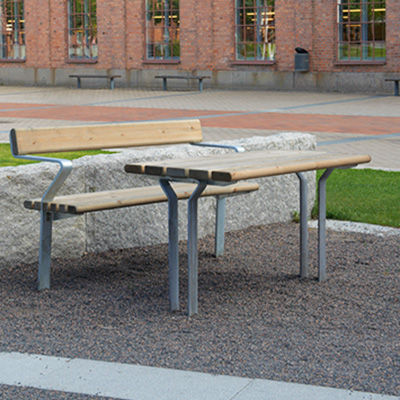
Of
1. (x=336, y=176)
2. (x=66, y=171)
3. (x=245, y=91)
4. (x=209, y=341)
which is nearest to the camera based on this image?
(x=209, y=341)

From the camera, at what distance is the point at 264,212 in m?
6.46

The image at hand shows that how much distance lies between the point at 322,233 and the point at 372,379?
69.7 inches

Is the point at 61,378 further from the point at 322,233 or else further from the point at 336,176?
the point at 336,176

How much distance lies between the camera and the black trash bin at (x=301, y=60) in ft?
77.3

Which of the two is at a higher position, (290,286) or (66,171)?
(66,171)

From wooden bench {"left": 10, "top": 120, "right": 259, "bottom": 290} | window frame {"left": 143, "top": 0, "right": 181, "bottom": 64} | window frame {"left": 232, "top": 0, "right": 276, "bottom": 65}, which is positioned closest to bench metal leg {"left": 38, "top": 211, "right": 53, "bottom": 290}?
wooden bench {"left": 10, "top": 120, "right": 259, "bottom": 290}

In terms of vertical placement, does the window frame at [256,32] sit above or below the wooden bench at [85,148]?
above

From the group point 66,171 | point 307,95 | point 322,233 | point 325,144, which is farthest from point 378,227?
point 307,95

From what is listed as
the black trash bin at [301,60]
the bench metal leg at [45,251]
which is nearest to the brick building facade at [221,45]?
the black trash bin at [301,60]

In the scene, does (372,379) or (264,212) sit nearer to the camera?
(372,379)

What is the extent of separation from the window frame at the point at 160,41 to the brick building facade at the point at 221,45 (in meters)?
0.05

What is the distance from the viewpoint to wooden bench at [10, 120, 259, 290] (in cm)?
463

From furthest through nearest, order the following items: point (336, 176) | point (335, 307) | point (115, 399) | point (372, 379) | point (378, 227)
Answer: point (336, 176) < point (378, 227) < point (335, 307) < point (372, 379) < point (115, 399)

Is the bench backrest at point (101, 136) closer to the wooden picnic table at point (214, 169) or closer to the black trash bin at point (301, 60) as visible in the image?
the wooden picnic table at point (214, 169)
